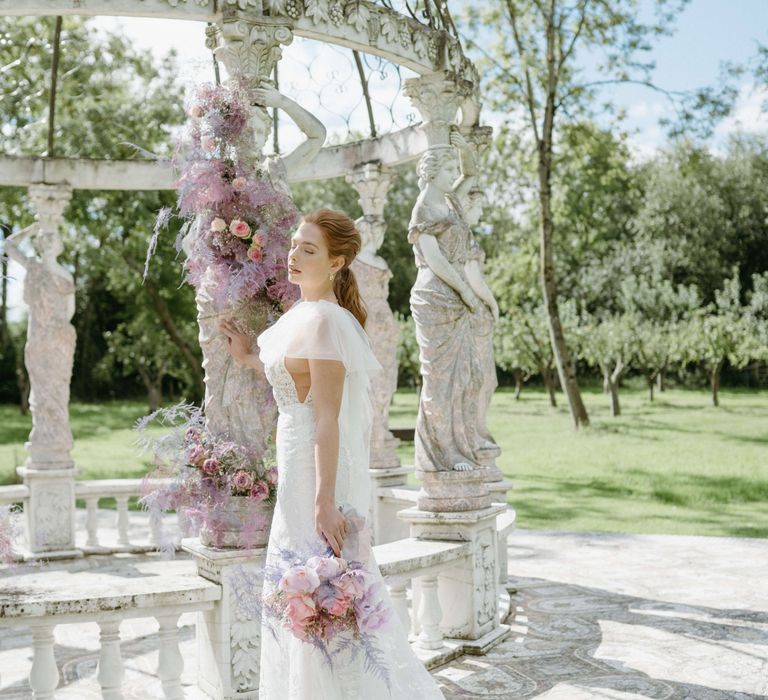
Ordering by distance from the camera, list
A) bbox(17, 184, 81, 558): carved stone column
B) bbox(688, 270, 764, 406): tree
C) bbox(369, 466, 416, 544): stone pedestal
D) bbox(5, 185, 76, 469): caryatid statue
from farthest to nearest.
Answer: bbox(688, 270, 764, 406): tree, bbox(5, 185, 76, 469): caryatid statue, bbox(17, 184, 81, 558): carved stone column, bbox(369, 466, 416, 544): stone pedestal

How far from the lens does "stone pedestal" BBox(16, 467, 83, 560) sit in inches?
375

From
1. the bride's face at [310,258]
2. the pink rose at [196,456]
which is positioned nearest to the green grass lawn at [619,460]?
the pink rose at [196,456]

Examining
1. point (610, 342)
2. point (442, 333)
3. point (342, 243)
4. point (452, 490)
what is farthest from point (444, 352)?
point (610, 342)

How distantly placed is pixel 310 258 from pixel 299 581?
1234 millimetres

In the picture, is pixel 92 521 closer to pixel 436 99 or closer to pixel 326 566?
pixel 436 99

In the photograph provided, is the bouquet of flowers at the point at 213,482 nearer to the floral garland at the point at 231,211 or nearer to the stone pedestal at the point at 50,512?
the floral garland at the point at 231,211

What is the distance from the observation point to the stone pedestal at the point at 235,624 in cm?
456

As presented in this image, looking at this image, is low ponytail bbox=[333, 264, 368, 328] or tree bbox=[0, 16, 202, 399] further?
tree bbox=[0, 16, 202, 399]

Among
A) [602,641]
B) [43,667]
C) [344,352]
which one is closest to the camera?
[344,352]

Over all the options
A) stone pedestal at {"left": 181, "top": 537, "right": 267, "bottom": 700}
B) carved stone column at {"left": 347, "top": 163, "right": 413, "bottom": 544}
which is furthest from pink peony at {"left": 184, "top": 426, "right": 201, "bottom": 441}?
carved stone column at {"left": 347, "top": 163, "right": 413, "bottom": 544}

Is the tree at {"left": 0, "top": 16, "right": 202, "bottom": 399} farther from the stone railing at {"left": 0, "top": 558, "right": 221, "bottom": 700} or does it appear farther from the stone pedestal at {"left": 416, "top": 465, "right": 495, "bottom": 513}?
the stone railing at {"left": 0, "top": 558, "right": 221, "bottom": 700}

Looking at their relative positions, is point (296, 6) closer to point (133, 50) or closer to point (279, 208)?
point (279, 208)

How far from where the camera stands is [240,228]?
452 cm

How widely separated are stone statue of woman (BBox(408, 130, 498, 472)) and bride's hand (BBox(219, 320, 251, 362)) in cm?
178
